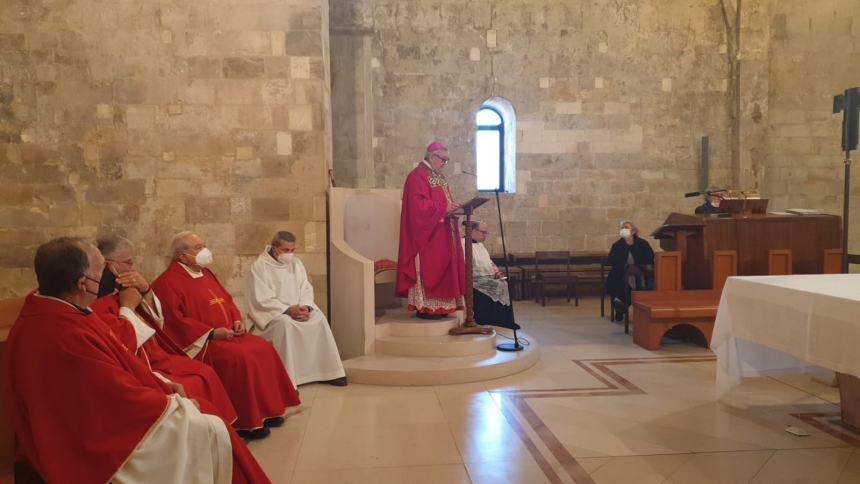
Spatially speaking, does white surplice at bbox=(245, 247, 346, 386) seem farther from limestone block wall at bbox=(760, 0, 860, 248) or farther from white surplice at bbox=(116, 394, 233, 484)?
limestone block wall at bbox=(760, 0, 860, 248)

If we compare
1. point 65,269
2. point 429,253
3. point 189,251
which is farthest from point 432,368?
point 65,269

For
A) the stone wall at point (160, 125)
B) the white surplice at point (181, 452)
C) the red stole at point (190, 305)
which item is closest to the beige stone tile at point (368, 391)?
the red stole at point (190, 305)

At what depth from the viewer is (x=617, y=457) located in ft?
11.3

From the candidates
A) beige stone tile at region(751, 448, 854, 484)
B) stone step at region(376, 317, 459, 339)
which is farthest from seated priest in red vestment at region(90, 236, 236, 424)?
beige stone tile at region(751, 448, 854, 484)

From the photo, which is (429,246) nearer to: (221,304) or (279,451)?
(221,304)

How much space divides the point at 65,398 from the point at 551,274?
28.8 ft

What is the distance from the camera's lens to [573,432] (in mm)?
3879

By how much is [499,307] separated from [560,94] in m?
5.50

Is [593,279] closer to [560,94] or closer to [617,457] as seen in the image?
[560,94]

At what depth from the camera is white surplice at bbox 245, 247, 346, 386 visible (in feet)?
15.6

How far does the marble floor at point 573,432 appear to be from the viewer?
327 cm

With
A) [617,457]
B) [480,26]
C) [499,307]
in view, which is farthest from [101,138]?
[480,26]

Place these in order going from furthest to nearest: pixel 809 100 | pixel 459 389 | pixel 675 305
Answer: pixel 809 100, pixel 675 305, pixel 459 389

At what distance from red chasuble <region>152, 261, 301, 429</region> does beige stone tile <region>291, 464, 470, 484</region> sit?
75 cm
